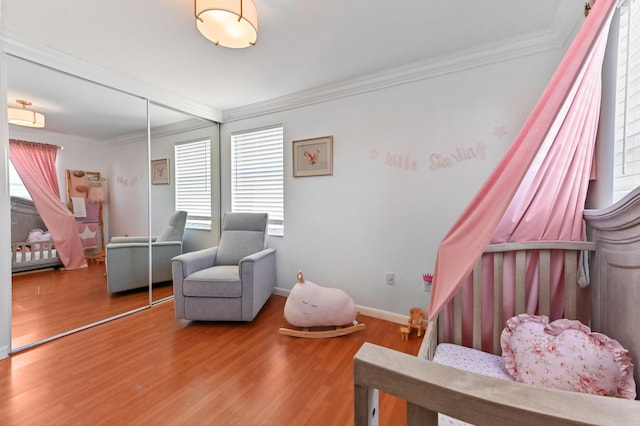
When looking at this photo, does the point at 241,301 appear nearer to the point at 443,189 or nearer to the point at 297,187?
the point at 297,187

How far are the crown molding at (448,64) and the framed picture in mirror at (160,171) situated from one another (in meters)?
1.33

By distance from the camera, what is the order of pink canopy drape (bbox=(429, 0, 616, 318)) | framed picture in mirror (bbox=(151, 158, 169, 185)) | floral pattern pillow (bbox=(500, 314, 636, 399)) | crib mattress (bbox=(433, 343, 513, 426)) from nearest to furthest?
floral pattern pillow (bbox=(500, 314, 636, 399))
pink canopy drape (bbox=(429, 0, 616, 318))
crib mattress (bbox=(433, 343, 513, 426))
framed picture in mirror (bbox=(151, 158, 169, 185))

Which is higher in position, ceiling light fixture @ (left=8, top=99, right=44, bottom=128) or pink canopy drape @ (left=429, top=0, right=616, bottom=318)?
ceiling light fixture @ (left=8, top=99, right=44, bottom=128)

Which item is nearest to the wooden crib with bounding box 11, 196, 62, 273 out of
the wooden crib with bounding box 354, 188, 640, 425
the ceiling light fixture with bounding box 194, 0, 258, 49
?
the ceiling light fixture with bounding box 194, 0, 258, 49

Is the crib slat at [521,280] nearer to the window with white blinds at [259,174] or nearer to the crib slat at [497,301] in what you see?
the crib slat at [497,301]

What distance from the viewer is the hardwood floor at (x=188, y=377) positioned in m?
1.36

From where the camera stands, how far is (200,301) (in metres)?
2.30

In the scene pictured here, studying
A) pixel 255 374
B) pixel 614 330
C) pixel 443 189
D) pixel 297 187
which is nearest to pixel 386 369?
pixel 614 330

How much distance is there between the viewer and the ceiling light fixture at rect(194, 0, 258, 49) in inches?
50.6

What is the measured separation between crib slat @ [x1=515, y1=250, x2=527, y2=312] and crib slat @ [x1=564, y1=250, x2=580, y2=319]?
0.17 metres

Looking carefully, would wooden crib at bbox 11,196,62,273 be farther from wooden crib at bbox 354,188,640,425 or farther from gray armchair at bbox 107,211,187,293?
wooden crib at bbox 354,188,640,425

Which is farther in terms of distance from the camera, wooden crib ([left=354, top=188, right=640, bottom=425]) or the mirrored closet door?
the mirrored closet door

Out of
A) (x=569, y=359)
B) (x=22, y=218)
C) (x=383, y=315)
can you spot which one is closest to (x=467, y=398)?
(x=569, y=359)

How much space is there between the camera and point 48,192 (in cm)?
206
